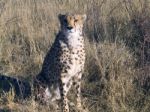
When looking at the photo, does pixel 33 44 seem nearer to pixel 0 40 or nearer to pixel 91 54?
pixel 0 40

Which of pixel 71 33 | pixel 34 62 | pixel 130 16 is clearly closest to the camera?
pixel 71 33

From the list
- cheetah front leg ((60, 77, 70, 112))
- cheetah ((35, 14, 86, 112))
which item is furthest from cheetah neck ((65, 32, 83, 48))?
cheetah front leg ((60, 77, 70, 112))

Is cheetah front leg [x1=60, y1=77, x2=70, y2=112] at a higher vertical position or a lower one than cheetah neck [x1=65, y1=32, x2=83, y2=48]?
lower

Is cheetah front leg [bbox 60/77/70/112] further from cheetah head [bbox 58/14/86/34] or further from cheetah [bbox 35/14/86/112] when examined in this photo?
cheetah head [bbox 58/14/86/34]

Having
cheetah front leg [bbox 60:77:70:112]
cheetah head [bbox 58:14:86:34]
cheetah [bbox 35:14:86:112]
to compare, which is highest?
cheetah head [bbox 58:14:86:34]

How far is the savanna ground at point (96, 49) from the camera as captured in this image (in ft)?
12.1

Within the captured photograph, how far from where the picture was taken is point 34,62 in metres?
4.60

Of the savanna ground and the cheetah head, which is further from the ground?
the cheetah head

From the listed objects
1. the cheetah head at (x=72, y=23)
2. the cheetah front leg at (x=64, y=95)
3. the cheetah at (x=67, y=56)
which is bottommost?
the cheetah front leg at (x=64, y=95)

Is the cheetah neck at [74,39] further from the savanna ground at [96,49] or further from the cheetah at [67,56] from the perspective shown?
the savanna ground at [96,49]

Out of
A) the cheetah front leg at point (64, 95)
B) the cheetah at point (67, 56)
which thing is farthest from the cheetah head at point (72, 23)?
the cheetah front leg at point (64, 95)

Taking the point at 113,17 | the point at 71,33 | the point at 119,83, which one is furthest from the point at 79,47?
the point at 113,17

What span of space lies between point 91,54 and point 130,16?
995 millimetres

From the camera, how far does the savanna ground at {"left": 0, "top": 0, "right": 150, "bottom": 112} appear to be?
3693mm
